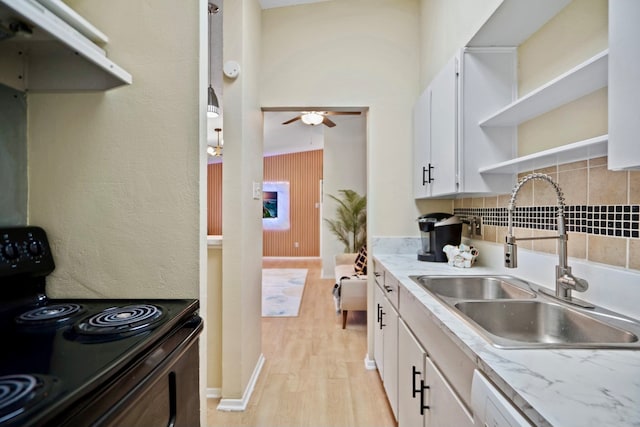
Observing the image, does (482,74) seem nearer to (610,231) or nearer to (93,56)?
(610,231)

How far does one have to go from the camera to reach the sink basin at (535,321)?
102 centimetres

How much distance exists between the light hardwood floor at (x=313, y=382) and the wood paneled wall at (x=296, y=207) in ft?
16.9

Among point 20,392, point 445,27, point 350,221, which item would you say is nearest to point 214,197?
point 350,221

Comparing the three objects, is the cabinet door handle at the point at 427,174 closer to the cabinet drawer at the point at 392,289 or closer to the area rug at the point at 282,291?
the cabinet drawer at the point at 392,289

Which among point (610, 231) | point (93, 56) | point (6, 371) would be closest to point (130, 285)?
point (6, 371)

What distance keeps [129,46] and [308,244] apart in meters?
7.84

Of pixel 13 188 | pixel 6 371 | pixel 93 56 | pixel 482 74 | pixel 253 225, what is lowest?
pixel 6 371

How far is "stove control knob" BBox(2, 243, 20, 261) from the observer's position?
87 centimetres

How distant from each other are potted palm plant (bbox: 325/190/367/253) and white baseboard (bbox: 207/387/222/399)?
13.4ft

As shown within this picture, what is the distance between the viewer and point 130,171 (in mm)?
1072

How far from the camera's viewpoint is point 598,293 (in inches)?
43.6

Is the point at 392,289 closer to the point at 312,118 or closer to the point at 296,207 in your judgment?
the point at 312,118

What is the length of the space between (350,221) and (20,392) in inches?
216

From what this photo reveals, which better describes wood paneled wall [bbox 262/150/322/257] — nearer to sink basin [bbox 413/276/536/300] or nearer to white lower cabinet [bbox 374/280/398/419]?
white lower cabinet [bbox 374/280/398/419]
